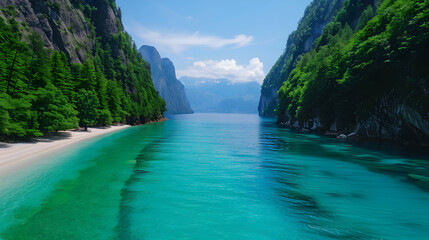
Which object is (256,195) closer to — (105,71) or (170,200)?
(170,200)

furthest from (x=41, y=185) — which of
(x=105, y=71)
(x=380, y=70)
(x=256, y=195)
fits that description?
(x=105, y=71)

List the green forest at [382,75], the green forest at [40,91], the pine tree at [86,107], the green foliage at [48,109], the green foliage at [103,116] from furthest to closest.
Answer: the green foliage at [103,116]
the pine tree at [86,107]
the green foliage at [48,109]
the green forest at [382,75]
the green forest at [40,91]

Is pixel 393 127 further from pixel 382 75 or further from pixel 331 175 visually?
pixel 331 175

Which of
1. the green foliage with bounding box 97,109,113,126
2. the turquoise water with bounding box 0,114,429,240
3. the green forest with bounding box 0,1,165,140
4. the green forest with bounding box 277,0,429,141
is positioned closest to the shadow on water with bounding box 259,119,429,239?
the turquoise water with bounding box 0,114,429,240

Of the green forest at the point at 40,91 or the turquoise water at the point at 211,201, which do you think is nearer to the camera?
the turquoise water at the point at 211,201

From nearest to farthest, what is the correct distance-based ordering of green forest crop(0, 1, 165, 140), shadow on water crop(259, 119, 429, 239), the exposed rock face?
shadow on water crop(259, 119, 429, 239) < green forest crop(0, 1, 165, 140) < the exposed rock face

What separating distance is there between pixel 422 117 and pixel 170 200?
1354 inches

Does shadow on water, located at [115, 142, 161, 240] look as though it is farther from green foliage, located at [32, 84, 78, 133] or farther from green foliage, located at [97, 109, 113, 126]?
green foliage, located at [97, 109, 113, 126]

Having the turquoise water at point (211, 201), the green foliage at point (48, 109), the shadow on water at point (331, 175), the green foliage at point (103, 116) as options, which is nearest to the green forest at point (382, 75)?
the shadow on water at point (331, 175)

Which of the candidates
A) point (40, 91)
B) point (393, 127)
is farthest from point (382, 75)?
point (40, 91)

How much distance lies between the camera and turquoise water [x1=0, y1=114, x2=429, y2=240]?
396 inches

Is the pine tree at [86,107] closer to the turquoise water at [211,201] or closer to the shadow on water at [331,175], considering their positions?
the turquoise water at [211,201]

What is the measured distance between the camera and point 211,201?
13.6 m

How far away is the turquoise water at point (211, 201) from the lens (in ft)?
33.0
